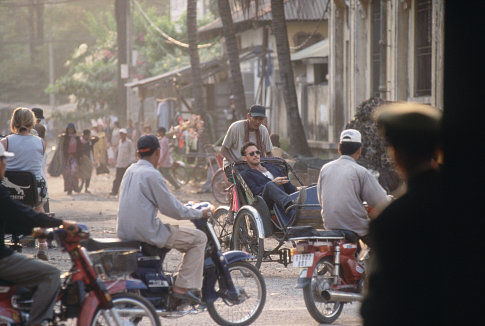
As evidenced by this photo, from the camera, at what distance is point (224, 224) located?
1141cm

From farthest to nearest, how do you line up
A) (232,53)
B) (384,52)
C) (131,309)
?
(232,53)
(384,52)
(131,309)

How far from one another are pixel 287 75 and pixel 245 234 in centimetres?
1077

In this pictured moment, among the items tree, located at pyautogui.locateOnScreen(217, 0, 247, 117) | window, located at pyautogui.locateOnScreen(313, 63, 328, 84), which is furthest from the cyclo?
window, located at pyautogui.locateOnScreen(313, 63, 328, 84)

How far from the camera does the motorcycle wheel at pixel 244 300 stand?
757 cm

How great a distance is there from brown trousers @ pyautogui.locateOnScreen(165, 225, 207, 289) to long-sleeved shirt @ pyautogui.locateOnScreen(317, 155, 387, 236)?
4.08 feet

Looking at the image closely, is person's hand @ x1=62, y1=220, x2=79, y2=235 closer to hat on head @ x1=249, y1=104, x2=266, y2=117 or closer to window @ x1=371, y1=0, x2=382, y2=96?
hat on head @ x1=249, y1=104, x2=266, y2=117

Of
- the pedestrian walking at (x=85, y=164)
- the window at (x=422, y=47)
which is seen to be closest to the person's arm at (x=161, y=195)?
the window at (x=422, y=47)

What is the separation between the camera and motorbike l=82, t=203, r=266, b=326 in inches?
273

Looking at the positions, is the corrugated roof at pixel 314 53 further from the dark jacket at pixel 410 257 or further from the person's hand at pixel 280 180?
the dark jacket at pixel 410 257

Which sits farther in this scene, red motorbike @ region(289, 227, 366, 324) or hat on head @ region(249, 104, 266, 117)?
hat on head @ region(249, 104, 266, 117)

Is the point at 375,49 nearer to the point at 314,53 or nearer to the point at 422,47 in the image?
the point at 422,47

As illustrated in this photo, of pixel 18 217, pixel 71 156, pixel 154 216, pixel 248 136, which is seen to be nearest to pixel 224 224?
pixel 248 136

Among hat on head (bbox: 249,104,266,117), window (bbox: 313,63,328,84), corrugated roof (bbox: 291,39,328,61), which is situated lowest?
hat on head (bbox: 249,104,266,117)

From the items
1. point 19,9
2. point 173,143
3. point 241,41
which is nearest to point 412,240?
point 173,143
